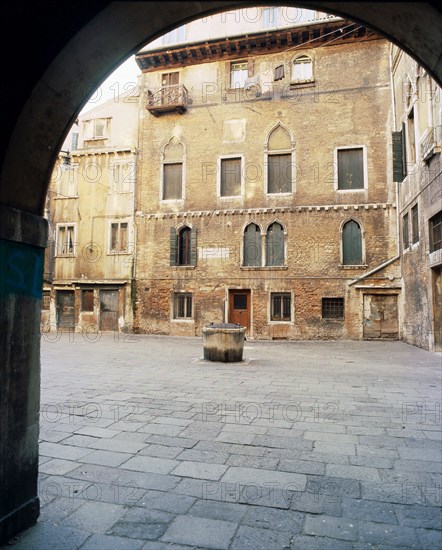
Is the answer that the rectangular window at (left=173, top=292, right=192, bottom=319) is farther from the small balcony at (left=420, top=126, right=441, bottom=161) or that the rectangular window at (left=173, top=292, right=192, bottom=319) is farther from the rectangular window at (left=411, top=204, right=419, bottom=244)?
the small balcony at (left=420, top=126, right=441, bottom=161)

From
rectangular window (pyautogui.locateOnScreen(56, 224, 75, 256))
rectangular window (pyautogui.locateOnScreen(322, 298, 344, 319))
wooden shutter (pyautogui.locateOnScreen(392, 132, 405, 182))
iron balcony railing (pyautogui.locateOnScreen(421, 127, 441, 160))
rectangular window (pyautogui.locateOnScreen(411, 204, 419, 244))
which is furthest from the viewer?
rectangular window (pyautogui.locateOnScreen(56, 224, 75, 256))

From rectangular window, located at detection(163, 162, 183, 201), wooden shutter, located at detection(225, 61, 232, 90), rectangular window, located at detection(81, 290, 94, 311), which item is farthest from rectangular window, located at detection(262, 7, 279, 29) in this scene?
rectangular window, located at detection(81, 290, 94, 311)

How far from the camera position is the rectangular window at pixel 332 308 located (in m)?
18.9

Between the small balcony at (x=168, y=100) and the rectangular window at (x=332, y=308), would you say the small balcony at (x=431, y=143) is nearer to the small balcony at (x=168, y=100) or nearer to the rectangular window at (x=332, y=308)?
the rectangular window at (x=332, y=308)

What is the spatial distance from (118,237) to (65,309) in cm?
474

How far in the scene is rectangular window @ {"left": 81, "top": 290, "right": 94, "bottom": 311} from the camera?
72.8 feet

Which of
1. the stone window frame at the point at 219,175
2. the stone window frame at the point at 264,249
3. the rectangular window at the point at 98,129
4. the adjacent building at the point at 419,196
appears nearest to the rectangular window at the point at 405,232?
the adjacent building at the point at 419,196

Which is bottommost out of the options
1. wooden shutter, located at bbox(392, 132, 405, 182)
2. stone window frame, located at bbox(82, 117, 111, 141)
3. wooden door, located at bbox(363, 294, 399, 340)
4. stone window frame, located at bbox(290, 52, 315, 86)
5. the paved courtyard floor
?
the paved courtyard floor

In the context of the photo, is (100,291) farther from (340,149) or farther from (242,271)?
(340,149)

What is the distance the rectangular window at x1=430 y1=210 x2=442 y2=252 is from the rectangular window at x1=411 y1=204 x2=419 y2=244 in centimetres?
169

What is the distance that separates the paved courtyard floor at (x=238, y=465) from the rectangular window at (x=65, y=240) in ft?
51.9

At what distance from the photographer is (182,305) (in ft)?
69.0

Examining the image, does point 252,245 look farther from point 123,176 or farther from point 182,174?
point 123,176

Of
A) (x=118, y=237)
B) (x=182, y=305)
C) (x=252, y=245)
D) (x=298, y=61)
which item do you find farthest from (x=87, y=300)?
(x=298, y=61)
